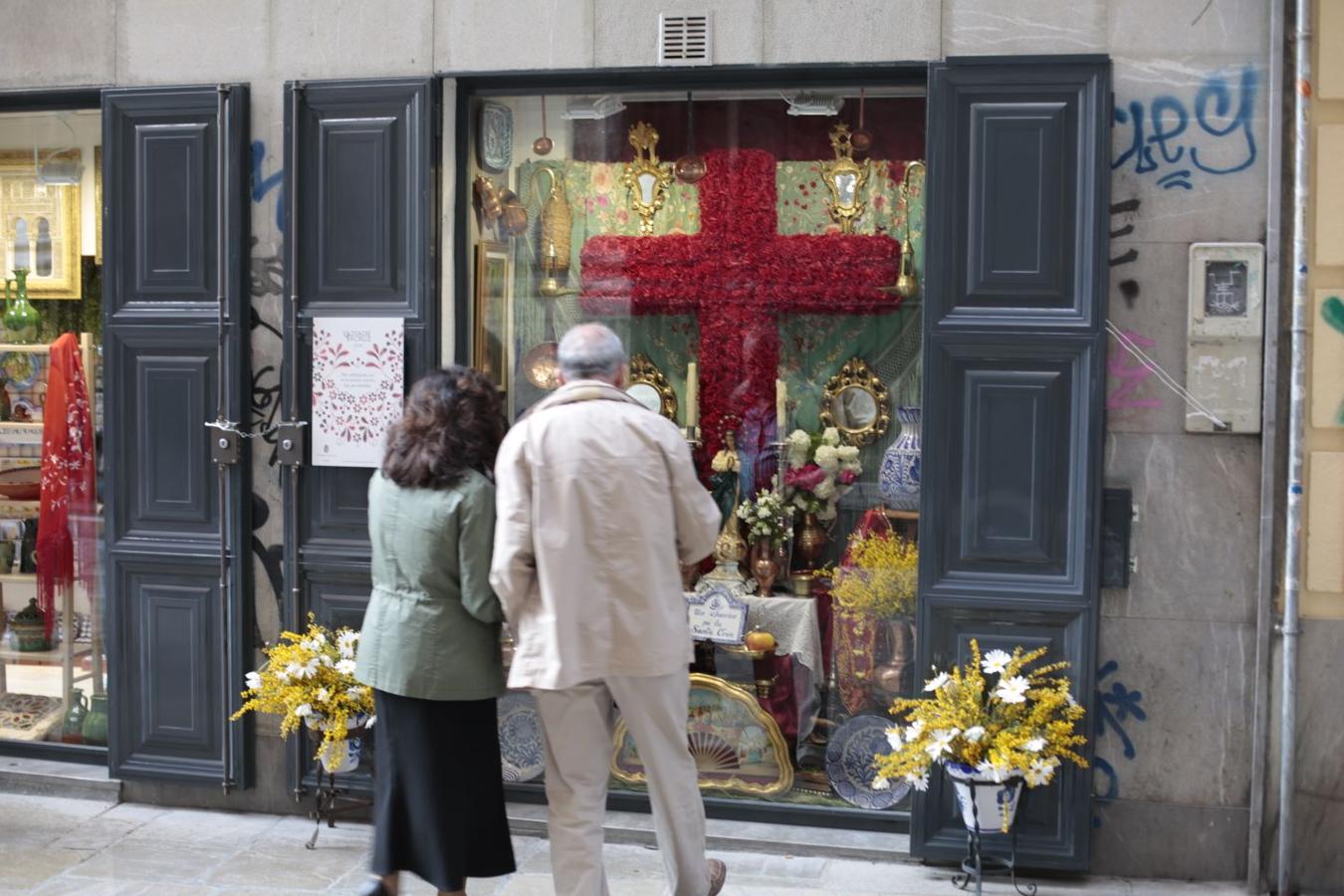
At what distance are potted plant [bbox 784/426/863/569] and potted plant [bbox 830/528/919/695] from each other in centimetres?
13

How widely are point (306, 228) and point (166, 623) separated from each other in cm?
165

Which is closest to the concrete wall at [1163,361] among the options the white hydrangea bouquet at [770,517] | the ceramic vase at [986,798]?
the ceramic vase at [986,798]

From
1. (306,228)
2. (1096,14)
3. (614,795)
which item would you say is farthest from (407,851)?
(1096,14)

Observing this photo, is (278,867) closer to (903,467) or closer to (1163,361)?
(903,467)

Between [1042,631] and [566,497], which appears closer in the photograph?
[566,497]

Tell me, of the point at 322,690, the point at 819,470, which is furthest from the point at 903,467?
the point at 322,690

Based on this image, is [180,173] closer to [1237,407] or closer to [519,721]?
[519,721]

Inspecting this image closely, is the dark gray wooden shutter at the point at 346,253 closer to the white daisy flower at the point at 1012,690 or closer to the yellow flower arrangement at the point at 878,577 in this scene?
the yellow flower arrangement at the point at 878,577

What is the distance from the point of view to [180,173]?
6219 millimetres

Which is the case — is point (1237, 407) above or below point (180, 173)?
below

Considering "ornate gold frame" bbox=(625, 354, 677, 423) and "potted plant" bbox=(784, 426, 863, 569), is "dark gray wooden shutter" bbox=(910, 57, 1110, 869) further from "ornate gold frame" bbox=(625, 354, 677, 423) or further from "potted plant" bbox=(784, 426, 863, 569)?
"ornate gold frame" bbox=(625, 354, 677, 423)

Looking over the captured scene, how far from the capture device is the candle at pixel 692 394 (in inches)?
245

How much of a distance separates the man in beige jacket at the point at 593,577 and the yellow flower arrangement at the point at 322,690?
48.6 inches

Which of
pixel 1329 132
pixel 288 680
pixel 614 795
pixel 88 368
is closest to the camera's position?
pixel 1329 132
